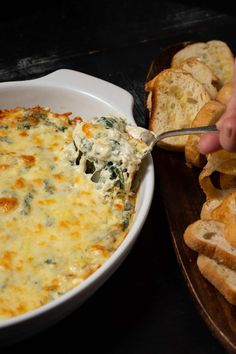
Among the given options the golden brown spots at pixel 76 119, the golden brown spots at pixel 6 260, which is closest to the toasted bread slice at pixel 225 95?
the golden brown spots at pixel 76 119

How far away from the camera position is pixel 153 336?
212 centimetres

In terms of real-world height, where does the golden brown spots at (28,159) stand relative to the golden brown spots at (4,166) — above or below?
above

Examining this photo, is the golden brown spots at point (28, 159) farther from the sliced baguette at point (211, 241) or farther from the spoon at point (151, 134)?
the sliced baguette at point (211, 241)

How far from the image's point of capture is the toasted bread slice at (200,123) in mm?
2596

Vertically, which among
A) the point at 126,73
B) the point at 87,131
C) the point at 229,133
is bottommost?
the point at 126,73

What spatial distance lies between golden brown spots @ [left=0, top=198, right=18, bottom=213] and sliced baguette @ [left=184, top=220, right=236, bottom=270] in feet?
2.37

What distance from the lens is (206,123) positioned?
259 centimetres

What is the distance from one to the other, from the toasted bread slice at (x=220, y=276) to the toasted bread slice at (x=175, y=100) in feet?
2.82

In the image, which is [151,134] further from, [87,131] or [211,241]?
[211,241]

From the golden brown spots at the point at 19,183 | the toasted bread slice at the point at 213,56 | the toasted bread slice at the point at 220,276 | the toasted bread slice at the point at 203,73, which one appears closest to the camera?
the toasted bread slice at the point at 220,276

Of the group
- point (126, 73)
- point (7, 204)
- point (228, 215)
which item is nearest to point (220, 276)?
point (228, 215)

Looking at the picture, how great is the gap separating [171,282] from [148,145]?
24.5 inches

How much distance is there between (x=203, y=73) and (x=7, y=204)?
4.56ft

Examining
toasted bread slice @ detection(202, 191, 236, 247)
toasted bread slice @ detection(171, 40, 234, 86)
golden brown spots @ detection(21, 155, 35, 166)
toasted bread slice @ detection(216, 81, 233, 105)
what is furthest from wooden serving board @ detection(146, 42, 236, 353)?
golden brown spots @ detection(21, 155, 35, 166)
